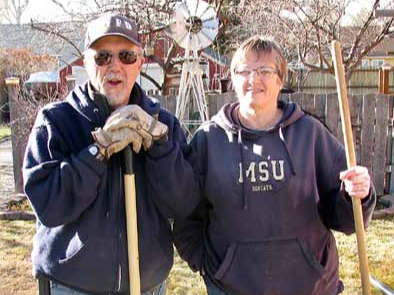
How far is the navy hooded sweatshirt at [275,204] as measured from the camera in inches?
83.7

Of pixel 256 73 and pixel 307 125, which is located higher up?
pixel 256 73

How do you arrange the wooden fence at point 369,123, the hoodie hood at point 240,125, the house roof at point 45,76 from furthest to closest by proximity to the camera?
1. the house roof at point 45,76
2. the wooden fence at point 369,123
3. the hoodie hood at point 240,125

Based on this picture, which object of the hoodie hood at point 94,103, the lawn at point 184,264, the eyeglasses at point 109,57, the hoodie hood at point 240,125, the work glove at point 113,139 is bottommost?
the lawn at point 184,264

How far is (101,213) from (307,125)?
3.20 ft

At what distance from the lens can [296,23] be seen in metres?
9.16

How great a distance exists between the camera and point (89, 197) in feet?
6.39

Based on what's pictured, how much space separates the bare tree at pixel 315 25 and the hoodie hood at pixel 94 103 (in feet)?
20.2

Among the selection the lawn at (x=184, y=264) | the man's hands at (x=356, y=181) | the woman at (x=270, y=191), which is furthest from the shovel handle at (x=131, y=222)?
the lawn at (x=184, y=264)

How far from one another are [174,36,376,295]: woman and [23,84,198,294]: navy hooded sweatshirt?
0.21m

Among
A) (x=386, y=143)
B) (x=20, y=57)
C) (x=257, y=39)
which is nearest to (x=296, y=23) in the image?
(x=386, y=143)

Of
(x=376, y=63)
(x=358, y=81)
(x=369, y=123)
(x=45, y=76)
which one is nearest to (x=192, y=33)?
(x=369, y=123)

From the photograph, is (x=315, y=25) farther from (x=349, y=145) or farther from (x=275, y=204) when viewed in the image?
Result: (x=275, y=204)

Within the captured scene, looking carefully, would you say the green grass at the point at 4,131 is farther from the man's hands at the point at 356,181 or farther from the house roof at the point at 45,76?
the man's hands at the point at 356,181

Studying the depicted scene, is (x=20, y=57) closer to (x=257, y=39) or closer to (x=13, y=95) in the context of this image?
(x=13, y=95)
